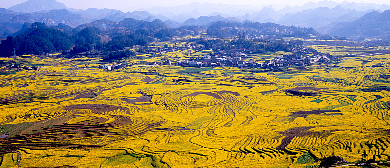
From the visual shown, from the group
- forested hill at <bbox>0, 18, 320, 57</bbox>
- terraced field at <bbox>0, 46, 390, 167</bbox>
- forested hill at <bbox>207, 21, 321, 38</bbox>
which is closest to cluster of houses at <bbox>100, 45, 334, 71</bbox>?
terraced field at <bbox>0, 46, 390, 167</bbox>

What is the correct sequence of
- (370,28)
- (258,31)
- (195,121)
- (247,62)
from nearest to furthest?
(195,121) → (247,62) → (370,28) → (258,31)

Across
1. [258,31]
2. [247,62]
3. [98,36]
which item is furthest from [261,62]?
[258,31]

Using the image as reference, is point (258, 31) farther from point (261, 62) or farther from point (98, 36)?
point (261, 62)

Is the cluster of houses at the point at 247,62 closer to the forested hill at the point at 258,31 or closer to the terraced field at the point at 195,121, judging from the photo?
the terraced field at the point at 195,121

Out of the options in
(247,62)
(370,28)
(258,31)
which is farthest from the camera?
(258,31)

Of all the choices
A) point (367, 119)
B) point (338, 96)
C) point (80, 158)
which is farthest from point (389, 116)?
point (80, 158)

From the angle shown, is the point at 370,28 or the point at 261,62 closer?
the point at 261,62
